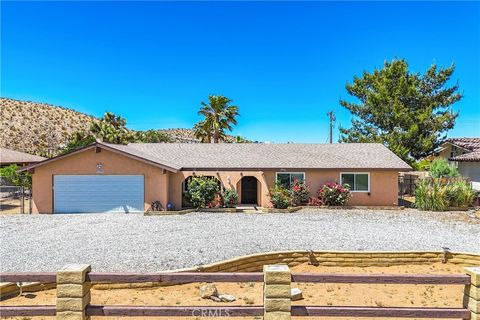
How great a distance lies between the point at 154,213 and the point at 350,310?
1501 cm

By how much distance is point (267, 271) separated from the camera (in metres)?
5.30

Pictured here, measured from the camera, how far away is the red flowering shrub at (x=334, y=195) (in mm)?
20672

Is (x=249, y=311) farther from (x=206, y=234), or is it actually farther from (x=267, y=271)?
(x=206, y=234)

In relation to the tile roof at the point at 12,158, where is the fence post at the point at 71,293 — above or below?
below

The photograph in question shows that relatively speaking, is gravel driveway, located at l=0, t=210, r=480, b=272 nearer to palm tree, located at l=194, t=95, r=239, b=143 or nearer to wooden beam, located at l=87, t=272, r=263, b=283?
wooden beam, located at l=87, t=272, r=263, b=283

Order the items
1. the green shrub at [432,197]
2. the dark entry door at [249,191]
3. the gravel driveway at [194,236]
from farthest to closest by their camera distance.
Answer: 1. the dark entry door at [249,191]
2. the green shrub at [432,197]
3. the gravel driveway at [194,236]

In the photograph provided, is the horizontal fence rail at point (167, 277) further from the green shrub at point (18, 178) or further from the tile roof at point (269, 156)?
the green shrub at point (18, 178)

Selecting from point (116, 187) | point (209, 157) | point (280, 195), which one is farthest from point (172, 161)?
point (280, 195)

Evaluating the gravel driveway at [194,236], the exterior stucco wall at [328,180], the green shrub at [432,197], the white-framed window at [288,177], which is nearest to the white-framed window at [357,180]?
the exterior stucco wall at [328,180]

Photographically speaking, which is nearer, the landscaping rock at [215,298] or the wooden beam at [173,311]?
the wooden beam at [173,311]

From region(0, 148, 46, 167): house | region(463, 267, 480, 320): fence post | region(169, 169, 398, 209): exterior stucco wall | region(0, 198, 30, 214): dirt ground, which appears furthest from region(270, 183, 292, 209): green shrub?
region(0, 148, 46, 167): house

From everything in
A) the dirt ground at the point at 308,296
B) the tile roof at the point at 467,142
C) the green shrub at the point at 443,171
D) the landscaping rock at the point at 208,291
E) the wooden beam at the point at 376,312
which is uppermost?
the tile roof at the point at 467,142

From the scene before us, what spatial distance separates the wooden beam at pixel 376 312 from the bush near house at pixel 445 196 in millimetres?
16802

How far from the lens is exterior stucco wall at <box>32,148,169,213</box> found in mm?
19312
